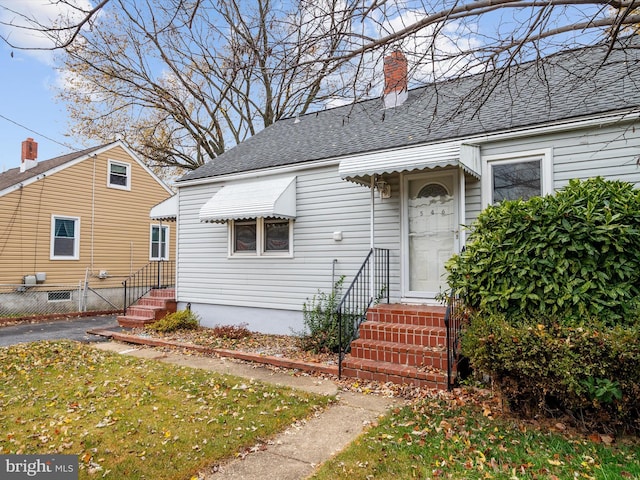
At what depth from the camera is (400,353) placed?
5.60 metres

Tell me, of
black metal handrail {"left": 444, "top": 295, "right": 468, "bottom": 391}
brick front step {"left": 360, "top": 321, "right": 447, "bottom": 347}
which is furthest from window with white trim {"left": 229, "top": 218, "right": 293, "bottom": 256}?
black metal handrail {"left": 444, "top": 295, "right": 468, "bottom": 391}

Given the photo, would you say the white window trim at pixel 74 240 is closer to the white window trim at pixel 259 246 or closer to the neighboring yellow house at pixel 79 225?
the neighboring yellow house at pixel 79 225

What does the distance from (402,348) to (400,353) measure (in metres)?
0.08

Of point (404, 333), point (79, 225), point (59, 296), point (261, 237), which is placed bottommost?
point (59, 296)

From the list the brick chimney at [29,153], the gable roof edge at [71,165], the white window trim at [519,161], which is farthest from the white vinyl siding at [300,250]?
the brick chimney at [29,153]

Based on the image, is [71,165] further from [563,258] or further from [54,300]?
[563,258]

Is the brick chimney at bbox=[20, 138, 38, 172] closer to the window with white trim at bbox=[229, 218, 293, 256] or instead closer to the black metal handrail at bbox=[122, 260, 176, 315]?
the black metal handrail at bbox=[122, 260, 176, 315]

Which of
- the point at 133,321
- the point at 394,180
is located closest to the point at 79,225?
the point at 133,321

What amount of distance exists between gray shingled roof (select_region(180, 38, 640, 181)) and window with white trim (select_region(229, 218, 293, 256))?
130 centimetres

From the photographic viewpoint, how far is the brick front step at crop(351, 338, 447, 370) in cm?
535

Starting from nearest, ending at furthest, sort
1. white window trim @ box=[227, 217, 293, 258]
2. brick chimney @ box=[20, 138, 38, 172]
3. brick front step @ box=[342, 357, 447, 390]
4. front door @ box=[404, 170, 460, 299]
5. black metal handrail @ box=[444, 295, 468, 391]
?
black metal handrail @ box=[444, 295, 468, 391] < brick front step @ box=[342, 357, 447, 390] < front door @ box=[404, 170, 460, 299] < white window trim @ box=[227, 217, 293, 258] < brick chimney @ box=[20, 138, 38, 172]

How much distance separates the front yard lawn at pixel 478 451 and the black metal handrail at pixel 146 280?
13187mm

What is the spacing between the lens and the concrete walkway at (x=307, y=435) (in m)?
3.27

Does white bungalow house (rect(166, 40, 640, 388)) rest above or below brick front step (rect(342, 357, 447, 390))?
above
